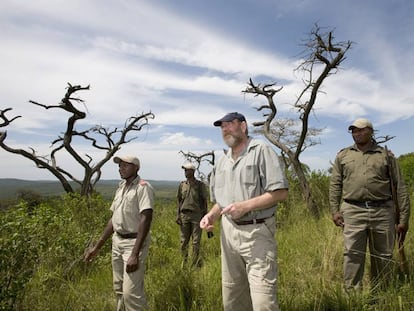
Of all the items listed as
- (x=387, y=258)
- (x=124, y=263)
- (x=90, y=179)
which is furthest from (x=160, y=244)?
(x=90, y=179)

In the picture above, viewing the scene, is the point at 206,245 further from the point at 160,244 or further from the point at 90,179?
the point at 90,179

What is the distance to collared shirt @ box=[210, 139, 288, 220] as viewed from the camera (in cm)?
279

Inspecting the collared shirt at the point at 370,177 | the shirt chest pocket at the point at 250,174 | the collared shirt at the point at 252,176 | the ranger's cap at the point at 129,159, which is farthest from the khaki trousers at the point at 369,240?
the ranger's cap at the point at 129,159

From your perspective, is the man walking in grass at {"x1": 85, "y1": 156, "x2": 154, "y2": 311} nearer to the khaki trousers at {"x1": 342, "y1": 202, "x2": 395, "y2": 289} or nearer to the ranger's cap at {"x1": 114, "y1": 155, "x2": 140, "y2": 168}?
the ranger's cap at {"x1": 114, "y1": 155, "x2": 140, "y2": 168}

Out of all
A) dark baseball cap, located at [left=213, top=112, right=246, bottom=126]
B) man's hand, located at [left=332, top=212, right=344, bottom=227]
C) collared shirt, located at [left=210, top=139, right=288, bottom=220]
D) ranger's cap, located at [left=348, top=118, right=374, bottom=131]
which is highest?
ranger's cap, located at [left=348, top=118, right=374, bottom=131]

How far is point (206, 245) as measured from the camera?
24.7ft

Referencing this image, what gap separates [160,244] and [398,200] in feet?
15.4

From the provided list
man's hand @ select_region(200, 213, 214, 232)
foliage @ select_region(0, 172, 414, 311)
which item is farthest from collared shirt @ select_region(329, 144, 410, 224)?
man's hand @ select_region(200, 213, 214, 232)

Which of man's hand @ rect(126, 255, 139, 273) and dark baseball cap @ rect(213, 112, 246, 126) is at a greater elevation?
dark baseball cap @ rect(213, 112, 246, 126)

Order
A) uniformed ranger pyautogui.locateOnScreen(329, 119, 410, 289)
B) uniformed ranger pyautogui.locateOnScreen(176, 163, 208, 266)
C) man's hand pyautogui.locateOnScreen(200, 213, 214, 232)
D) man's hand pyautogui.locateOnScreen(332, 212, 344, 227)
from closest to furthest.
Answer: man's hand pyautogui.locateOnScreen(200, 213, 214, 232) < uniformed ranger pyautogui.locateOnScreen(329, 119, 410, 289) < man's hand pyautogui.locateOnScreen(332, 212, 344, 227) < uniformed ranger pyautogui.locateOnScreen(176, 163, 208, 266)

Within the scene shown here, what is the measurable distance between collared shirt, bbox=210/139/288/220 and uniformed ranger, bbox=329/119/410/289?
1768 millimetres

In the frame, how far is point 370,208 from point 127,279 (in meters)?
2.76

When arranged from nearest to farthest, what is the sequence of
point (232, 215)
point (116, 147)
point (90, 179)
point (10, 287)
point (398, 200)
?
point (232, 215), point (10, 287), point (398, 200), point (90, 179), point (116, 147)

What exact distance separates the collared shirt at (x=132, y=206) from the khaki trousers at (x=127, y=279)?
0.47ft
